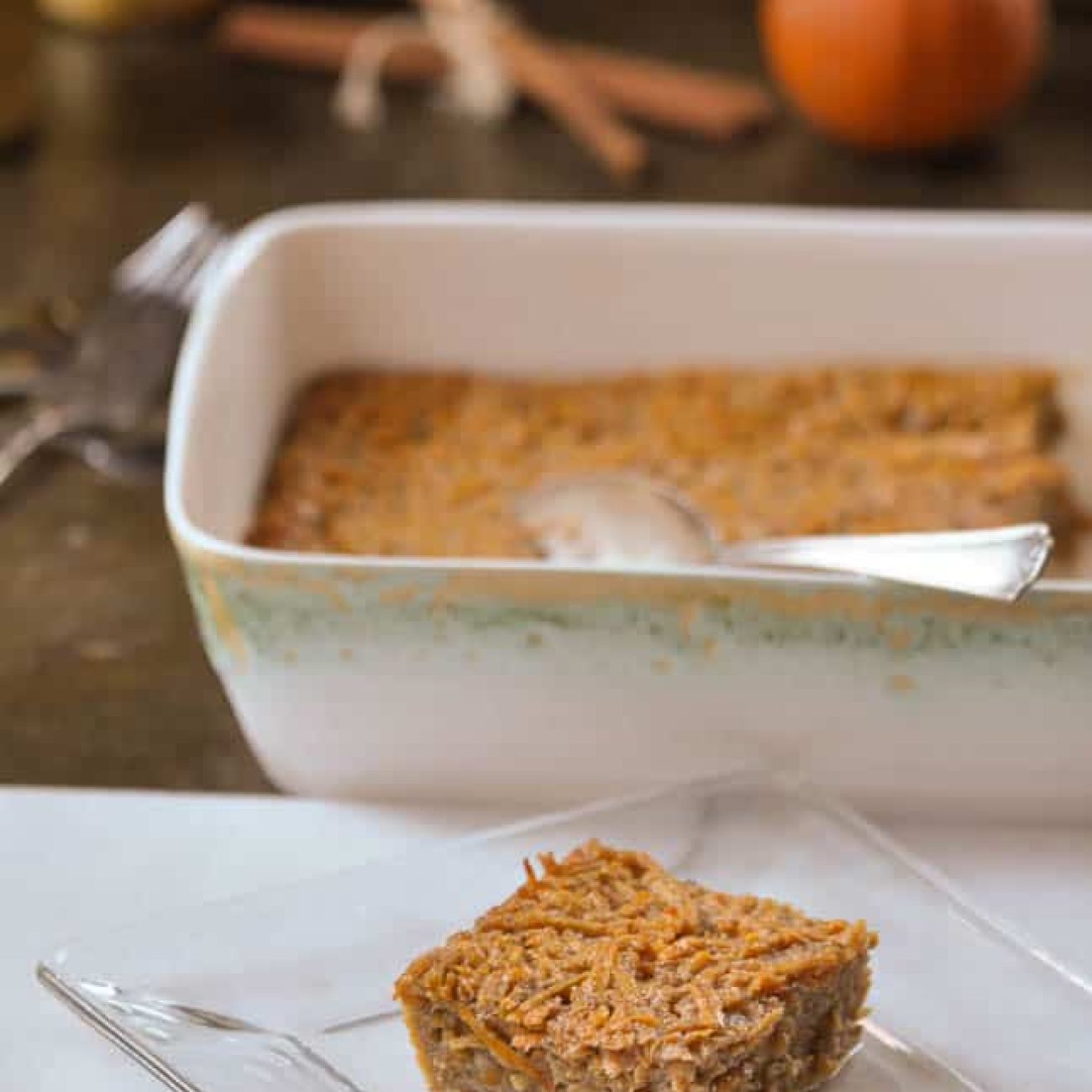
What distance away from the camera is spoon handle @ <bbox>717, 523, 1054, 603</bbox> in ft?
3.03

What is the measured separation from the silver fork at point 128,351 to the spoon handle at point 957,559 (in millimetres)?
539

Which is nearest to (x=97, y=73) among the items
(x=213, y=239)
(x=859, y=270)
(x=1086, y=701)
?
(x=213, y=239)

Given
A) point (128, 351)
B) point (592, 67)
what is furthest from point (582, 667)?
point (592, 67)

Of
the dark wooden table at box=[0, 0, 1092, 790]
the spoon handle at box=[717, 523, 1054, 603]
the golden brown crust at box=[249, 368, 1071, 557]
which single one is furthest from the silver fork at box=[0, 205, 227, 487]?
the spoon handle at box=[717, 523, 1054, 603]

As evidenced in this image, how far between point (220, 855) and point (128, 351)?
50 centimetres

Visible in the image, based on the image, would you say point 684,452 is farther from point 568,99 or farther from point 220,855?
point 568,99

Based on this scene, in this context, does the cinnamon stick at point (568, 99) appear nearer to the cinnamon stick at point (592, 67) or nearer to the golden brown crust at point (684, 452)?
the cinnamon stick at point (592, 67)

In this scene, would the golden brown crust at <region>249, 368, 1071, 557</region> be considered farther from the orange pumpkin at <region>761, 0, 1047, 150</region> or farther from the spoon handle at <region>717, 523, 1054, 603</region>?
the orange pumpkin at <region>761, 0, 1047, 150</region>

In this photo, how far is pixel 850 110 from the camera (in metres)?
1.77

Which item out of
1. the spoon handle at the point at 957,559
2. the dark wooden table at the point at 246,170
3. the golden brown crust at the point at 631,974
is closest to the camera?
the golden brown crust at the point at 631,974

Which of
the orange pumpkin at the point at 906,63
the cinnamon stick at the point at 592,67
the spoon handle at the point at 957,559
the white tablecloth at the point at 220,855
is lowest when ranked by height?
the cinnamon stick at the point at 592,67

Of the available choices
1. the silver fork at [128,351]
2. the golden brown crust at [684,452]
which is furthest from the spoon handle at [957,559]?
the silver fork at [128,351]

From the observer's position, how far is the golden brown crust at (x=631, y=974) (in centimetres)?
79

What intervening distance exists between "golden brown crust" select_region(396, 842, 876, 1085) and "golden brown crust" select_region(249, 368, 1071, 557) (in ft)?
0.90
